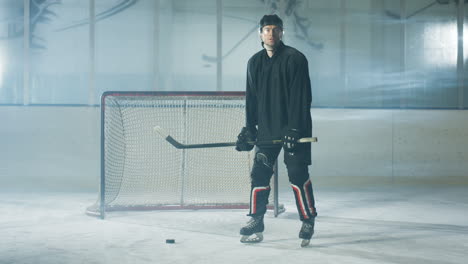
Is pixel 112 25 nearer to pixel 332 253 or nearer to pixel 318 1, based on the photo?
pixel 318 1

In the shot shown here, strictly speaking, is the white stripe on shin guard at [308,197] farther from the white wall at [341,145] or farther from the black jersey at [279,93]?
the white wall at [341,145]

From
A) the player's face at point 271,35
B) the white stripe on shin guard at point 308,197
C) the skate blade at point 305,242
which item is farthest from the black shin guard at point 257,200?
the player's face at point 271,35

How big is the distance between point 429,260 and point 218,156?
116 inches

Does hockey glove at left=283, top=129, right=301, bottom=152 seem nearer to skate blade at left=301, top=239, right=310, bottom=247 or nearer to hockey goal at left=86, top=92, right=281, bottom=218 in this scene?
skate blade at left=301, top=239, right=310, bottom=247

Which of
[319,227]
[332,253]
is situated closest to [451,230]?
[319,227]

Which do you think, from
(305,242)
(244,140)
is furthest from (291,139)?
(305,242)

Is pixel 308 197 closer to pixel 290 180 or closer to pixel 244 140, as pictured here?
pixel 290 180

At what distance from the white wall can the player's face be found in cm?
371

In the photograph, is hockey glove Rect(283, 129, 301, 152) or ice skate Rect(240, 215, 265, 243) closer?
hockey glove Rect(283, 129, 301, 152)

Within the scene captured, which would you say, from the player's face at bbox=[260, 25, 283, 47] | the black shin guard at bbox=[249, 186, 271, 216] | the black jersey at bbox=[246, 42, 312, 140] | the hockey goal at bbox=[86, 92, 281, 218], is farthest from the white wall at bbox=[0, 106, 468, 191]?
the player's face at bbox=[260, 25, 283, 47]

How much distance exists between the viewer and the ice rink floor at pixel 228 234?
3705 mm

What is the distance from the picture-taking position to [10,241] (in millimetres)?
4117

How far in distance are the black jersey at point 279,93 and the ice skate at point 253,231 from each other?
1.87 ft

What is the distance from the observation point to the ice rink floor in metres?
3.71
